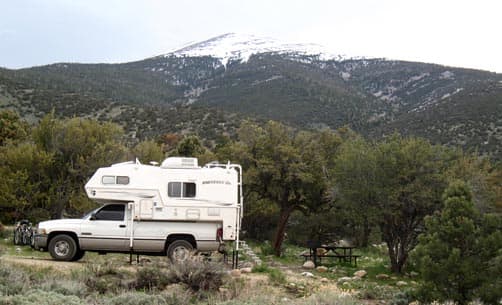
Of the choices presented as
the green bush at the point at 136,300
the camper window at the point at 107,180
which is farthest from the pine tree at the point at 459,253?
the camper window at the point at 107,180

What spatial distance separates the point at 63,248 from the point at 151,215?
2.64 meters

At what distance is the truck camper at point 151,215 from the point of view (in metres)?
15.5

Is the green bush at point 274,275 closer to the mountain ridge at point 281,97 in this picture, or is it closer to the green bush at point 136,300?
the green bush at point 136,300

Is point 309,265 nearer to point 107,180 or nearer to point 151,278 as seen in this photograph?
point 107,180

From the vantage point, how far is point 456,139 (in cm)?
5391

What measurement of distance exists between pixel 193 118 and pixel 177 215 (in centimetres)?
4807

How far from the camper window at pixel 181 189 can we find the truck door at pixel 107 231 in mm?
1383

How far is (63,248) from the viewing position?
15.6 meters

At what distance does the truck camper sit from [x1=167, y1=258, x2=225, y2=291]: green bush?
3.41 metres

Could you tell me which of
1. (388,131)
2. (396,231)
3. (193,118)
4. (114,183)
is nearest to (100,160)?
(114,183)

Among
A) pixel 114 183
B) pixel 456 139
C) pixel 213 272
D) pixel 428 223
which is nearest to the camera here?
pixel 213 272

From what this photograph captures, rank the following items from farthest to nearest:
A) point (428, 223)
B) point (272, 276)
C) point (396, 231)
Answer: point (396, 231) < point (272, 276) < point (428, 223)

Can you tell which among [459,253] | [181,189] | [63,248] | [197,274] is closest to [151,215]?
[181,189]

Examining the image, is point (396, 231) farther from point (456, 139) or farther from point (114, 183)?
point (456, 139)
